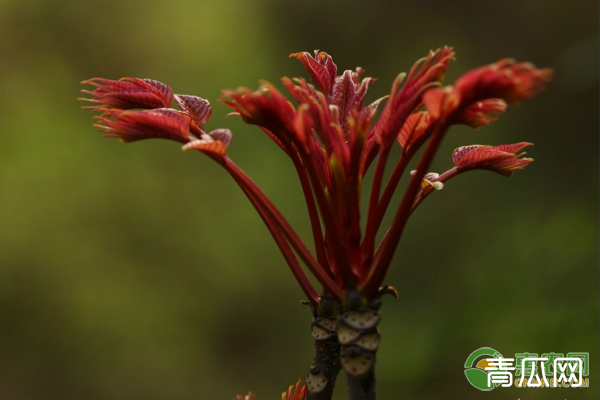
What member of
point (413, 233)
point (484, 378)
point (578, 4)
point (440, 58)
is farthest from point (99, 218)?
point (578, 4)

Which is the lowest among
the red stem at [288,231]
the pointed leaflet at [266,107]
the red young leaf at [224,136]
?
the red stem at [288,231]

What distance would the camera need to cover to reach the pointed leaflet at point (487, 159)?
16.1 inches

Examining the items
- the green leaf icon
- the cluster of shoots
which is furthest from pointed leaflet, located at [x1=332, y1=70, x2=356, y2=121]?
the green leaf icon

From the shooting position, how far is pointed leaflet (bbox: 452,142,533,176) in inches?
16.1

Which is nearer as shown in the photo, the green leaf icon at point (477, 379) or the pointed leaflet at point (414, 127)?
the pointed leaflet at point (414, 127)

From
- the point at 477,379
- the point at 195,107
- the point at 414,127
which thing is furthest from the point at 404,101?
the point at 477,379

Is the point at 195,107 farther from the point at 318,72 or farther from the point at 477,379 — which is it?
the point at 477,379

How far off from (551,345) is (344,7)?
43.5 inches

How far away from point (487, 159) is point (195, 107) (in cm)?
21

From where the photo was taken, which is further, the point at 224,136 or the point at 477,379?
the point at 477,379

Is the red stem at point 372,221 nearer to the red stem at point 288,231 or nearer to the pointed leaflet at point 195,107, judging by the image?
the red stem at point 288,231

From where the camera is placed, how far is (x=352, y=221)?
0.38m

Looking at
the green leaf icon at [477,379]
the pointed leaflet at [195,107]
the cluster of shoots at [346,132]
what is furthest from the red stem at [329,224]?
the green leaf icon at [477,379]

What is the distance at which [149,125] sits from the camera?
1.18 feet
